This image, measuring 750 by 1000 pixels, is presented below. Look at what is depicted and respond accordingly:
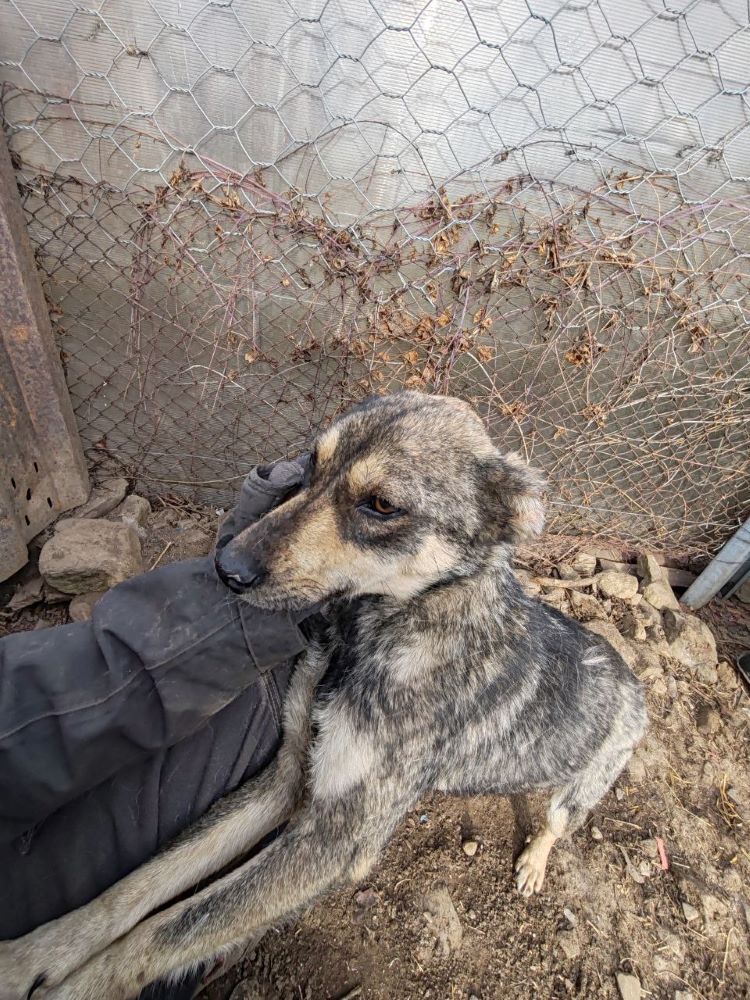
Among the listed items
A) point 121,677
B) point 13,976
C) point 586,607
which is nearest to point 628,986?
point 586,607

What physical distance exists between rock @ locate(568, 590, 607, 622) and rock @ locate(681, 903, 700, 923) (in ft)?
6.33

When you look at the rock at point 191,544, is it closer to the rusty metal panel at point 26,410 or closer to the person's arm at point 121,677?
the rusty metal panel at point 26,410

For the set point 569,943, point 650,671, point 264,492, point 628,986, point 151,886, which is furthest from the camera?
point 650,671

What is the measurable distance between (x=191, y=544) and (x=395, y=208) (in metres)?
2.89

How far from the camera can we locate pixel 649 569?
4.80 metres

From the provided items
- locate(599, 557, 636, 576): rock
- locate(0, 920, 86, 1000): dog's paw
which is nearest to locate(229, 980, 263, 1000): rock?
locate(0, 920, 86, 1000): dog's paw

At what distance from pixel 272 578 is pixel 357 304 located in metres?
2.21

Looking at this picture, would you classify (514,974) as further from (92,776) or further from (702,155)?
(702,155)

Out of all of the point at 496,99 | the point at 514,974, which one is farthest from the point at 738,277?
the point at 514,974

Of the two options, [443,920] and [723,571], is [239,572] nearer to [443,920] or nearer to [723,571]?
[443,920]

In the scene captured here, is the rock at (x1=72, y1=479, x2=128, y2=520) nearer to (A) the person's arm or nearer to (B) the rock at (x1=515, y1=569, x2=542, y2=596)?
(A) the person's arm

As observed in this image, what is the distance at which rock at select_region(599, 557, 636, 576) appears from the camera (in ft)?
16.1

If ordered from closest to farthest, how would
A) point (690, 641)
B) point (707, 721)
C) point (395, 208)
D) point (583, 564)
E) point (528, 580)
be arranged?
point (395, 208)
point (707, 721)
point (690, 641)
point (528, 580)
point (583, 564)

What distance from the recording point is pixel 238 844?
2.57 meters
